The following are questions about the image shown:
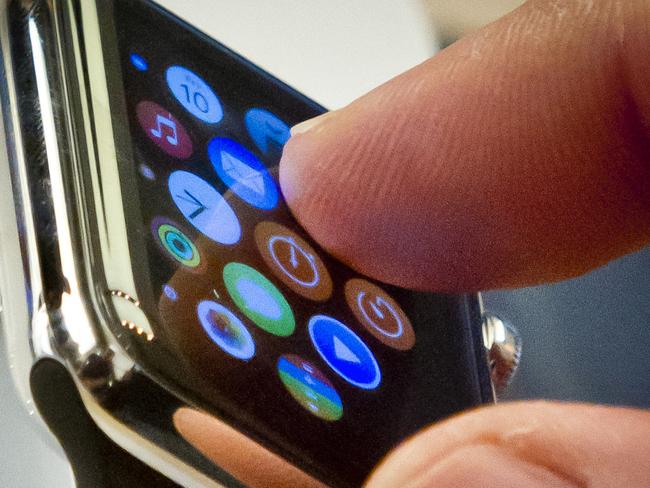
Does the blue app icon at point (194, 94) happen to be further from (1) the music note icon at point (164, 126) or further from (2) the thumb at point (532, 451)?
(2) the thumb at point (532, 451)

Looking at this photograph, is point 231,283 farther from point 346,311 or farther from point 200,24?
point 200,24

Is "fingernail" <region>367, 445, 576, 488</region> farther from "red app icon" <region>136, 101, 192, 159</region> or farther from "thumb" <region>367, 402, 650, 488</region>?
"red app icon" <region>136, 101, 192, 159</region>

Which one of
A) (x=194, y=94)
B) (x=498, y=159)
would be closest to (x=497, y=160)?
(x=498, y=159)

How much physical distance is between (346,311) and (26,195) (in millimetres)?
107

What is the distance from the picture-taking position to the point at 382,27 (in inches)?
14.7

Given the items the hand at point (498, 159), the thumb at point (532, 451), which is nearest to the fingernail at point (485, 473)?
the thumb at point (532, 451)

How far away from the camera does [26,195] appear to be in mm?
170

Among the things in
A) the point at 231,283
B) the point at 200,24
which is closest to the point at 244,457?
the point at 231,283

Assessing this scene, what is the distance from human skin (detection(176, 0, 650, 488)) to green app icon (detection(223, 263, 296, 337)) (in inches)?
1.4

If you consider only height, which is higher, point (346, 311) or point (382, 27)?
point (382, 27)

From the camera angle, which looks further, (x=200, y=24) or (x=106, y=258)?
(x=200, y=24)

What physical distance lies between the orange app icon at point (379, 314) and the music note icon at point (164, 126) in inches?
3.0

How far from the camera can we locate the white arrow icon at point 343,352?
0.73ft

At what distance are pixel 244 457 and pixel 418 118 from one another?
0.41 feet
